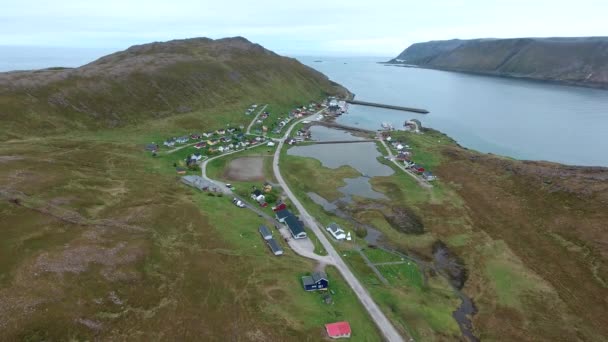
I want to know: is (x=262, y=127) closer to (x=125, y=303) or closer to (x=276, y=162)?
(x=276, y=162)

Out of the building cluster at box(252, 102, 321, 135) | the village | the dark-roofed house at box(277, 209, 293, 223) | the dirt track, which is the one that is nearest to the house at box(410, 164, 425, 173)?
the village

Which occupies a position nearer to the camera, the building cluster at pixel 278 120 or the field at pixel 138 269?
the field at pixel 138 269

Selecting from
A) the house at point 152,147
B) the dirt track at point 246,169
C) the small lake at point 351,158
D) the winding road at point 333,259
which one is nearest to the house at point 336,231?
the winding road at point 333,259

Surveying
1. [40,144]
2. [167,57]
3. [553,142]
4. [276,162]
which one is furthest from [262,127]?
[553,142]

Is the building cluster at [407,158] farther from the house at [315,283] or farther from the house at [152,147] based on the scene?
the house at [152,147]

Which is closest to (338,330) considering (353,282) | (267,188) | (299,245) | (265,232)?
(353,282)
